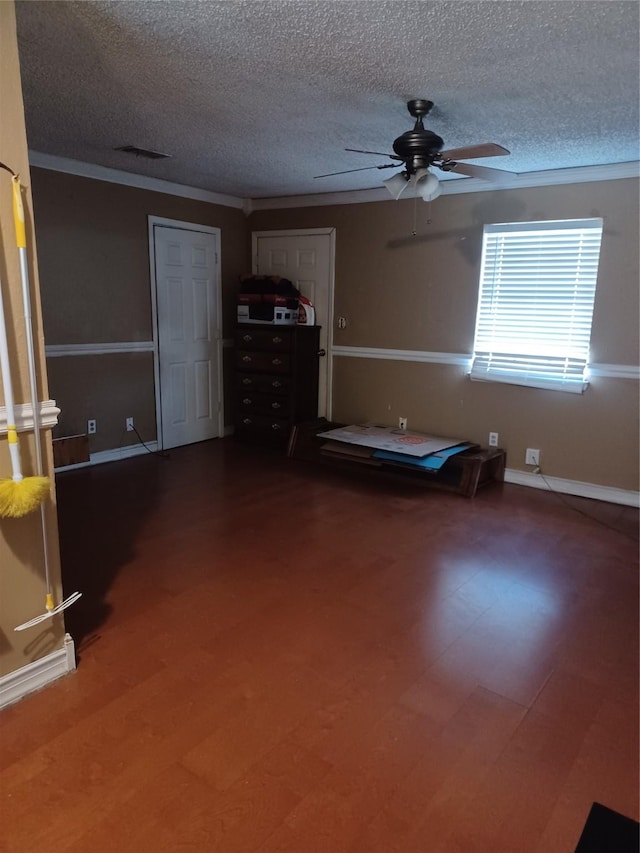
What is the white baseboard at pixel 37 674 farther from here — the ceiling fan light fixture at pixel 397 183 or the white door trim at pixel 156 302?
the white door trim at pixel 156 302

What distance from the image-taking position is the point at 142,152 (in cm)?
391

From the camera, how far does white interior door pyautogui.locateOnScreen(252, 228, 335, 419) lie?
17.9 feet

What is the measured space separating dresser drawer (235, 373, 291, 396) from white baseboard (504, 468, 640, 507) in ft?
6.88

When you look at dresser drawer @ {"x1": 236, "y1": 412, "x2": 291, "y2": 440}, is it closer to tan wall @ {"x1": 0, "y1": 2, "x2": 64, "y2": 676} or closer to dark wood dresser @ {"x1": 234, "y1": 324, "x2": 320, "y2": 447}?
dark wood dresser @ {"x1": 234, "y1": 324, "x2": 320, "y2": 447}

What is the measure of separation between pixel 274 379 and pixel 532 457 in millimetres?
2364

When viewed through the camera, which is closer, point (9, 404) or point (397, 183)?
point (9, 404)

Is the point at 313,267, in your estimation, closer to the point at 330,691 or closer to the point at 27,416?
the point at 27,416

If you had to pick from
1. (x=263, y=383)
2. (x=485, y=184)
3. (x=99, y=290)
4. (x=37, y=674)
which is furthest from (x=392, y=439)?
(x=37, y=674)

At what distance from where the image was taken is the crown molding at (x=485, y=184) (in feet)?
12.7

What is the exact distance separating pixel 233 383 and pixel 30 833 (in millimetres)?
4530

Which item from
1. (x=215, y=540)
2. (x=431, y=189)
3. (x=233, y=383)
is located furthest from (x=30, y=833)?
(x=233, y=383)

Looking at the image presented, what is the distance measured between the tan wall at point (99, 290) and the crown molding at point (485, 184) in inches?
33.4

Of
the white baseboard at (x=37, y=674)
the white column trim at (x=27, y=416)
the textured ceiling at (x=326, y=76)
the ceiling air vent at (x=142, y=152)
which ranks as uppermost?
the ceiling air vent at (x=142, y=152)

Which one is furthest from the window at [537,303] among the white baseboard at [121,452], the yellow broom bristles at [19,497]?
the yellow broom bristles at [19,497]
